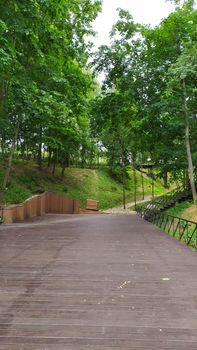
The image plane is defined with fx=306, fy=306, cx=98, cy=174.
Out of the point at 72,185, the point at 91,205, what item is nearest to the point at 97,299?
the point at 91,205

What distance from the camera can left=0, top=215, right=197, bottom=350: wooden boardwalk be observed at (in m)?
3.14

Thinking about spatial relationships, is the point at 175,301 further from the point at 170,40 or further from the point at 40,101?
the point at 170,40

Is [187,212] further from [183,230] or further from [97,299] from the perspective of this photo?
[97,299]

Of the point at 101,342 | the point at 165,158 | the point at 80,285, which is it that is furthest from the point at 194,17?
the point at 101,342

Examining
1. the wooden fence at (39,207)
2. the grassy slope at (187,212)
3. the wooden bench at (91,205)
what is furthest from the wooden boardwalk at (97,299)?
the wooden bench at (91,205)

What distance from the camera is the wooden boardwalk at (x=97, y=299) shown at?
3.14m

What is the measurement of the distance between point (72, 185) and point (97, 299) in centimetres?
3351

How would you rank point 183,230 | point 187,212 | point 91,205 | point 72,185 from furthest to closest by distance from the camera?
point 72,185
point 91,205
point 187,212
point 183,230

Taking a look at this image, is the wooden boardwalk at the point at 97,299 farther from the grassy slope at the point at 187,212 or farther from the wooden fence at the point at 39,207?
the grassy slope at the point at 187,212

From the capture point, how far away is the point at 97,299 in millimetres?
4305

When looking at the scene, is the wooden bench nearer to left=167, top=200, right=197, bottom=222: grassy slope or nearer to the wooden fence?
the wooden fence

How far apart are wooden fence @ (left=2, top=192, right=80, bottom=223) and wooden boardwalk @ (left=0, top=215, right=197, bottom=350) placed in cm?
874

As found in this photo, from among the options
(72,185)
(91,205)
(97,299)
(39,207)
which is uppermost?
(72,185)

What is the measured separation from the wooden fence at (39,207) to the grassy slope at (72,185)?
4.32 feet
